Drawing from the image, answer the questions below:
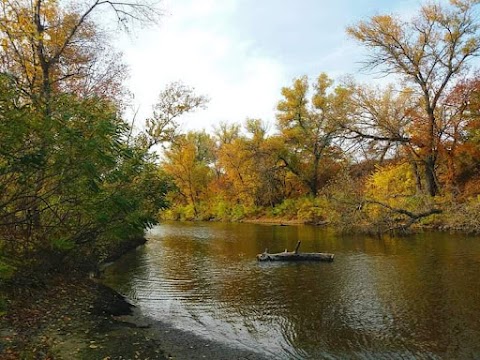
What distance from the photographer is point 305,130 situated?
48719 mm

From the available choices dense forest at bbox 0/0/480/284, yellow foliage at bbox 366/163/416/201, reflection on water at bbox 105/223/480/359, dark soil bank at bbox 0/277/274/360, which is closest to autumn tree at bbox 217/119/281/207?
dense forest at bbox 0/0/480/284

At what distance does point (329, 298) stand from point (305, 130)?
3734 cm

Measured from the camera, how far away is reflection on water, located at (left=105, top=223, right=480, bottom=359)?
930 cm

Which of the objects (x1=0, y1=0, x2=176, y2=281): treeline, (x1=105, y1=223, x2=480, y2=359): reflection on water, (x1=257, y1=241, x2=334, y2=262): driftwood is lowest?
(x1=105, y1=223, x2=480, y2=359): reflection on water

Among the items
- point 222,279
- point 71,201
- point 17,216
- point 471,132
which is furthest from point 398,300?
point 471,132

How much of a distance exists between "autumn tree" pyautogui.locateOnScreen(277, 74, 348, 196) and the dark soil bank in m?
39.1

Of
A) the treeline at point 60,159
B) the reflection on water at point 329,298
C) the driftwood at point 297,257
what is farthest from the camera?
the driftwood at point 297,257

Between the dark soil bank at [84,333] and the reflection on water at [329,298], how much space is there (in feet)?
2.73

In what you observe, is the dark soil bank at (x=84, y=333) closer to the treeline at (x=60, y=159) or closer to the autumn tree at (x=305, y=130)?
the treeline at (x=60, y=159)

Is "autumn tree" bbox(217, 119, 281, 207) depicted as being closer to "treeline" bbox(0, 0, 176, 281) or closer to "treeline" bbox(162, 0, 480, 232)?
"treeline" bbox(162, 0, 480, 232)

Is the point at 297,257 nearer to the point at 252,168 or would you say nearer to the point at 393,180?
the point at 393,180

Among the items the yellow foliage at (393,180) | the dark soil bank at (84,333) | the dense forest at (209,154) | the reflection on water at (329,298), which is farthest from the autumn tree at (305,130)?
the dark soil bank at (84,333)

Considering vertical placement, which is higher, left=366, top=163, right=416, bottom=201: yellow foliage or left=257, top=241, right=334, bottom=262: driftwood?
left=366, top=163, right=416, bottom=201: yellow foliage

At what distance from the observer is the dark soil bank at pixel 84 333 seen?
758 cm
